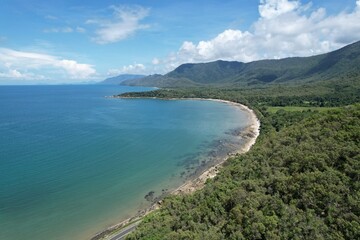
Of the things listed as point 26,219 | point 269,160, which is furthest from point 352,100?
point 26,219

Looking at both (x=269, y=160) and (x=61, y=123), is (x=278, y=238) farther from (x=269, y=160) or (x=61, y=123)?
(x=61, y=123)

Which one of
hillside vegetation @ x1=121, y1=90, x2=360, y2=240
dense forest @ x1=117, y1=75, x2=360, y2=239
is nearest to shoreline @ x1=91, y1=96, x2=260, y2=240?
hillside vegetation @ x1=121, y1=90, x2=360, y2=240

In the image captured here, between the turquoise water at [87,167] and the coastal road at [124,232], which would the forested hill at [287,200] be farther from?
the turquoise water at [87,167]

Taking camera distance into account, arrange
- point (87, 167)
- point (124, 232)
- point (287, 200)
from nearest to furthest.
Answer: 1. point (287, 200)
2. point (124, 232)
3. point (87, 167)

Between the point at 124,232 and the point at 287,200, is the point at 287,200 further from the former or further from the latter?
the point at 124,232

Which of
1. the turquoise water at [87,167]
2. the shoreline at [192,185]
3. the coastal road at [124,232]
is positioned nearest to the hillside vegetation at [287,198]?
the coastal road at [124,232]

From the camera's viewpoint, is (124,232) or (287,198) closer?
(287,198)

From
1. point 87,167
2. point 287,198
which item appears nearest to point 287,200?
point 287,198

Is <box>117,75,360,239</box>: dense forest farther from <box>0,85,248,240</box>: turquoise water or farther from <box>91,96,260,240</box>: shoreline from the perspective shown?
<box>0,85,248,240</box>: turquoise water
